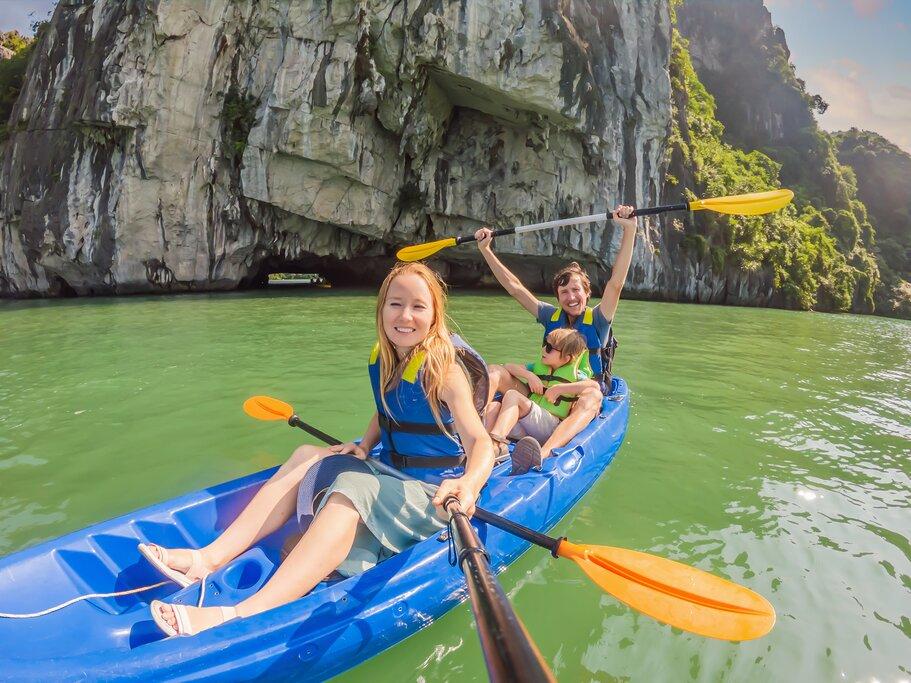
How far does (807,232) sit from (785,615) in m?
29.3

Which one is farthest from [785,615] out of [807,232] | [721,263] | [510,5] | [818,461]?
[807,232]

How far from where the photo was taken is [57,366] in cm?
604

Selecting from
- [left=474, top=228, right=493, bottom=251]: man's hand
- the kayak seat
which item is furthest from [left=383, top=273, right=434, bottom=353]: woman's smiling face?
[left=474, top=228, right=493, bottom=251]: man's hand

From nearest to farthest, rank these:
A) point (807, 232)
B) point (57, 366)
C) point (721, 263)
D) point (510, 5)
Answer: point (57, 366)
point (510, 5)
point (721, 263)
point (807, 232)

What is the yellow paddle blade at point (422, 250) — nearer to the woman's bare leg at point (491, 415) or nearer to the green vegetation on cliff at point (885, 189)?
the woman's bare leg at point (491, 415)

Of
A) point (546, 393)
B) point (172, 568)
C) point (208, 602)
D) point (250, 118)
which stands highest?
point (250, 118)

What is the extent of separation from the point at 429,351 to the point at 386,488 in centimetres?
58

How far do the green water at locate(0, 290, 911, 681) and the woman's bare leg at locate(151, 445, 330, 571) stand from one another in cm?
71

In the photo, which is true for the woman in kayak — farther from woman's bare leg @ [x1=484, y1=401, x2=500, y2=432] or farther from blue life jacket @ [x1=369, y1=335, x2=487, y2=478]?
woman's bare leg @ [x1=484, y1=401, x2=500, y2=432]

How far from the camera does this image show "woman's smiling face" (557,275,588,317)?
4.07 metres

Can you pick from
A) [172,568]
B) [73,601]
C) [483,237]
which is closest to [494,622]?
[172,568]

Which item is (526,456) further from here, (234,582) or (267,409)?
(267,409)

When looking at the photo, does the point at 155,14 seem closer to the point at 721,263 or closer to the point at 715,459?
the point at 715,459

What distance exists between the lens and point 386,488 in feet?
6.66
